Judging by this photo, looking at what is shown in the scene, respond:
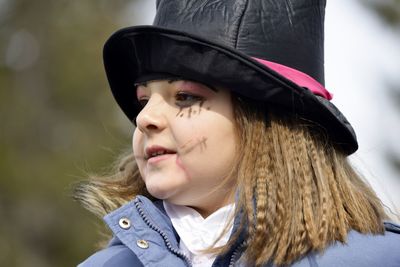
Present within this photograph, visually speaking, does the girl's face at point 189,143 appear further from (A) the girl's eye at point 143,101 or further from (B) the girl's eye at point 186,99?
(A) the girl's eye at point 143,101

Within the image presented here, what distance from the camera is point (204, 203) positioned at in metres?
2.62

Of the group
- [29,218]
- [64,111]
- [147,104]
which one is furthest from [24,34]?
[147,104]

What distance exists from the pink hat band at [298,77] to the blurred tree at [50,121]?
9845 mm

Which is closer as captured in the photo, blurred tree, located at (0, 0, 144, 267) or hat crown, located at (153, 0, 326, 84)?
hat crown, located at (153, 0, 326, 84)

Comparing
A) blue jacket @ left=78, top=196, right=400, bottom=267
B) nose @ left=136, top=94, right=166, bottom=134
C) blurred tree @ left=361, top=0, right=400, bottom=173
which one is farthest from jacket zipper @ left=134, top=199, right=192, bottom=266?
blurred tree @ left=361, top=0, right=400, bottom=173

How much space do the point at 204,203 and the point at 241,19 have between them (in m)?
0.50

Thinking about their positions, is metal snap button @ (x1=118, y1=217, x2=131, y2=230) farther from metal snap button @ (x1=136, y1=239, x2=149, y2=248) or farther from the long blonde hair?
the long blonde hair

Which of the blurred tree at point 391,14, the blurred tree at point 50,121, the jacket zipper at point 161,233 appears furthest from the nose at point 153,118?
the blurred tree at point 50,121

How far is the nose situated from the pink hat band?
0.95 ft

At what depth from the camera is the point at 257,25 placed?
8.58 feet

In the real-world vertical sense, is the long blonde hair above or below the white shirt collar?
above

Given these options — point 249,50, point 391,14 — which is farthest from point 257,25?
point 391,14

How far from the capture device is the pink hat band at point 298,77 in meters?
2.59

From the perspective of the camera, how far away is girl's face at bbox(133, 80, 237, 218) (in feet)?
8.36
